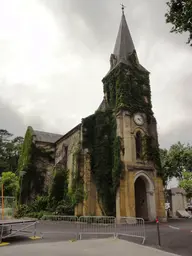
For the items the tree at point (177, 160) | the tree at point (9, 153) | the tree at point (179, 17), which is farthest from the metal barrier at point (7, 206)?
the tree at point (9, 153)

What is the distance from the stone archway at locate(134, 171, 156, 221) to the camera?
24523 mm

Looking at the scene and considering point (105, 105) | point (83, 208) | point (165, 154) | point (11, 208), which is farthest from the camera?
point (165, 154)

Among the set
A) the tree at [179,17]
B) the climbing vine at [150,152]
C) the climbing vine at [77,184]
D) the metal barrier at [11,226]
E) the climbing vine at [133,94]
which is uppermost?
the climbing vine at [133,94]

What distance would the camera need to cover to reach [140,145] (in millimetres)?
26281

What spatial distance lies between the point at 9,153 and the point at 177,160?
42.6 m

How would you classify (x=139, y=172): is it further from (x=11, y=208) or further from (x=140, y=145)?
(x=11, y=208)

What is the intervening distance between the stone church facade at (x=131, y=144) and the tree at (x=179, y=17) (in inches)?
591

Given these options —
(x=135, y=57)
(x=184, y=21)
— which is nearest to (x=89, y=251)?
(x=184, y=21)

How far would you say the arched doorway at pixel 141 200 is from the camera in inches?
1016

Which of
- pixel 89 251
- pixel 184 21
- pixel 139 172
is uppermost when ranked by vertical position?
pixel 184 21

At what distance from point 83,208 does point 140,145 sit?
30.2ft

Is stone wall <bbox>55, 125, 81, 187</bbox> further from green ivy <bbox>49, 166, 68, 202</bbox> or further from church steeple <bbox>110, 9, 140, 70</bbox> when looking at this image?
church steeple <bbox>110, 9, 140, 70</bbox>

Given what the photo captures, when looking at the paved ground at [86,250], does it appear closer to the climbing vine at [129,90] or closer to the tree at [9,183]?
the climbing vine at [129,90]

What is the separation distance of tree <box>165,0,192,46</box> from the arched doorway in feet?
60.0
